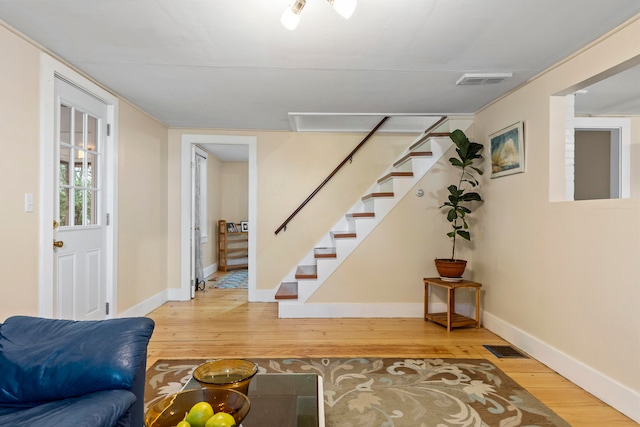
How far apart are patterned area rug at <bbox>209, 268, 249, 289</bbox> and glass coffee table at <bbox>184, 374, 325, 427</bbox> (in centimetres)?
410

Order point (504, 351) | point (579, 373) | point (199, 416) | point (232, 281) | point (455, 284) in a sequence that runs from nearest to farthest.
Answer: point (199, 416), point (579, 373), point (504, 351), point (455, 284), point (232, 281)

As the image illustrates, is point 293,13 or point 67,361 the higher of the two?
point 293,13

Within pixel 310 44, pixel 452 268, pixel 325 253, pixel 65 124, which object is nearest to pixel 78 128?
pixel 65 124

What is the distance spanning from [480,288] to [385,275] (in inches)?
39.8

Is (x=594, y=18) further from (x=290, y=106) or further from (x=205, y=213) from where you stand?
(x=205, y=213)

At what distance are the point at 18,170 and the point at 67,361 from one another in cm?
153

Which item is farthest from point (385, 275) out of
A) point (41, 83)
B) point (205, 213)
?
point (205, 213)

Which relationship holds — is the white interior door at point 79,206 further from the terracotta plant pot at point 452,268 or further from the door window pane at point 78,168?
the terracotta plant pot at point 452,268

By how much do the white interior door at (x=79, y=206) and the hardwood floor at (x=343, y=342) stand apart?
0.73 m

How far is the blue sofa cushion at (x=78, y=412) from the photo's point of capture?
121cm

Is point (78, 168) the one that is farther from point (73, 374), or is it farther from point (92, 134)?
point (73, 374)

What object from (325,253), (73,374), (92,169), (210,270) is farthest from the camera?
(210,270)

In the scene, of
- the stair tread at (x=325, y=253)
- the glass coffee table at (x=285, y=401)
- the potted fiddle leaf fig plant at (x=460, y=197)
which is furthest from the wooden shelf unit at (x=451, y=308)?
the glass coffee table at (x=285, y=401)

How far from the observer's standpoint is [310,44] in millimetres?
2375
